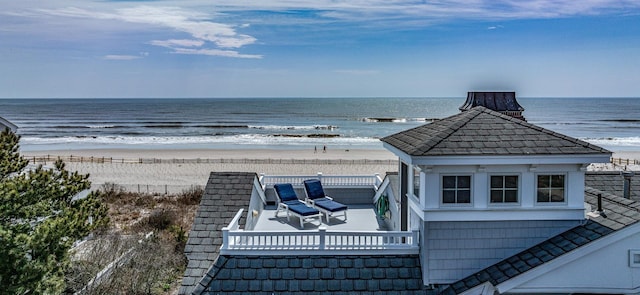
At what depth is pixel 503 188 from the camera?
843 cm

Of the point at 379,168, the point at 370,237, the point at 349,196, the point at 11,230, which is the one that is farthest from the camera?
the point at 379,168

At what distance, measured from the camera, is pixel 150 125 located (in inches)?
3046

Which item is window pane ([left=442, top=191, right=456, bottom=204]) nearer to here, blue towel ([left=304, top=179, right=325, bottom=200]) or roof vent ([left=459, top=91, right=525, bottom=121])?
blue towel ([left=304, top=179, right=325, bottom=200])

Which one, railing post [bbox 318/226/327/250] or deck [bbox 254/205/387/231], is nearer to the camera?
railing post [bbox 318/226/327/250]

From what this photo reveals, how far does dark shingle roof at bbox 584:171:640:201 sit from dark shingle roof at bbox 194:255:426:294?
5.69 meters

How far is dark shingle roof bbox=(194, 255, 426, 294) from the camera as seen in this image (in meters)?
8.56

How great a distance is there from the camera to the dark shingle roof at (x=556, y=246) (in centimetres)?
789

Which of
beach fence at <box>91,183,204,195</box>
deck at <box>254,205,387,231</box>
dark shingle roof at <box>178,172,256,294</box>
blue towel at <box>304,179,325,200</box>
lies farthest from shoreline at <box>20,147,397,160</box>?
dark shingle roof at <box>178,172,256,294</box>

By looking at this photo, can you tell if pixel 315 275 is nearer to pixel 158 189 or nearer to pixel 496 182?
pixel 496 182

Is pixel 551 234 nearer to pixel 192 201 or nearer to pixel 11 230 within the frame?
pixel 11 230

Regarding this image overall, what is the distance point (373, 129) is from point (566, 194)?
64.4 meters

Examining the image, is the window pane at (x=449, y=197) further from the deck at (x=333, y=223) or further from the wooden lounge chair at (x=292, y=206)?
the wooden lounge chair at (x=292, y=206)

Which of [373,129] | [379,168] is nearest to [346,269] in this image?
[379,168]

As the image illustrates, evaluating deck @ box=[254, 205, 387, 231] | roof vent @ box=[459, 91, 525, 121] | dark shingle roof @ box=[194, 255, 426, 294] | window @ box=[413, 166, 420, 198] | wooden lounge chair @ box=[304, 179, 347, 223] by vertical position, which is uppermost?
roof vent @ box=[459, 91, 525, 121]
